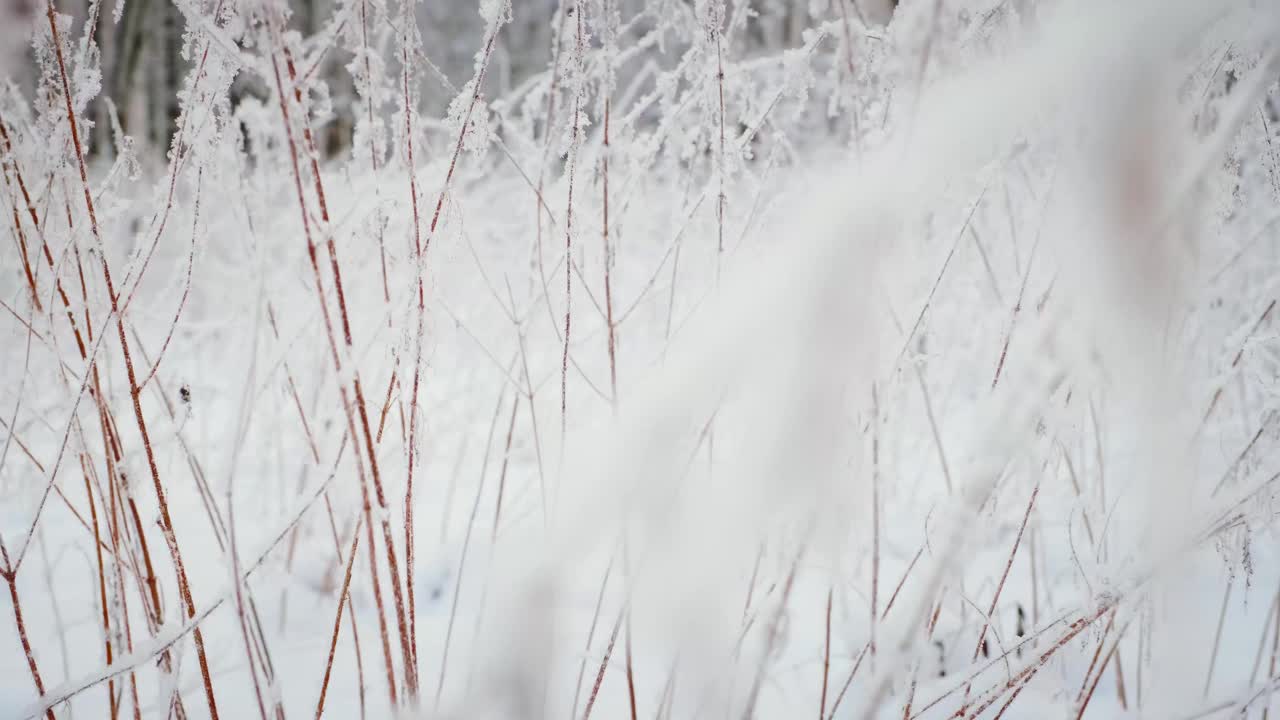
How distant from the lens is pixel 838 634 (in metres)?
1.03

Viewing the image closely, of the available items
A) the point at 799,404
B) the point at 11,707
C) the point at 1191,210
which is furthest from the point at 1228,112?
the point at 11,707

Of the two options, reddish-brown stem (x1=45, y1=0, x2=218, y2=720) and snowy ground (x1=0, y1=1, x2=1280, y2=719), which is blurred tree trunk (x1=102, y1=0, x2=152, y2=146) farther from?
reddish-brown stem (x1=45, y1=0, x2=218, y2=720)

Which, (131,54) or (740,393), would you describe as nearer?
(740,393)

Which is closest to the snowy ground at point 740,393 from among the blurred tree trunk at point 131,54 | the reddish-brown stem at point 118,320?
the reddish-brown stem at point 118,320

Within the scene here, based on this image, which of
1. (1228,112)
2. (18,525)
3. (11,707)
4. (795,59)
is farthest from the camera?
(18,525)

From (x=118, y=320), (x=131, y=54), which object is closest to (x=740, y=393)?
(x=118, y=320)

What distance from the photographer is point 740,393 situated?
266mm

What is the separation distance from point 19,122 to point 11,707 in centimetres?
75

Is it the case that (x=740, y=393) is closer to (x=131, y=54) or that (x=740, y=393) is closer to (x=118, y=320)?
(x=118, y=320)

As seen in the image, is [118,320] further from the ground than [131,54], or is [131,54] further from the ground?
[131,54]

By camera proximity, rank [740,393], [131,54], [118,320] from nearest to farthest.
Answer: [740,393]
[118,320]
[131,54]

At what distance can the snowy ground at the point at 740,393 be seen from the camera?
244mm

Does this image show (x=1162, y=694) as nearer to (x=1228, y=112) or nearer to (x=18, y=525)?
(x=1228, y=112)

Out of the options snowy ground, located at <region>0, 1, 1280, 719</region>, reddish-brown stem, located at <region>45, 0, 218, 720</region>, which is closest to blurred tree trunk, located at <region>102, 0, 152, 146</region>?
snowy ground, located at <region>0, 1, 1280, 719</region>
